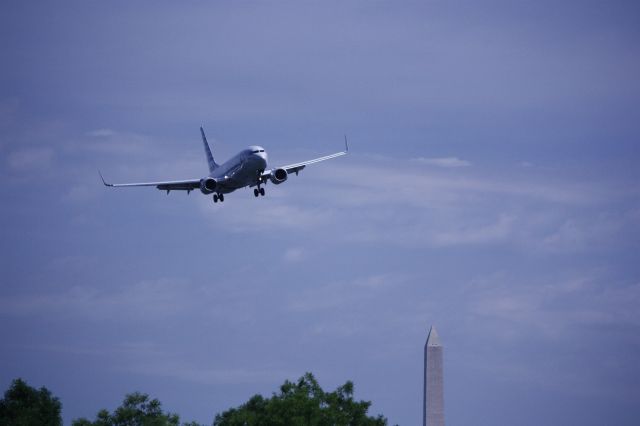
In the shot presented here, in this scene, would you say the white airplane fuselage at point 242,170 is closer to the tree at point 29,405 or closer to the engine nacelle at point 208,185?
the engine nacelle at point 208,185

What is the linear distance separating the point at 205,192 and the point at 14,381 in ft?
153

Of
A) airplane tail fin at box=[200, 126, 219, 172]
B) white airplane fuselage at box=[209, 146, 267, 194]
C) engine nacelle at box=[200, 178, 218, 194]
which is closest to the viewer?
white airplane fuselage at box=[209, 146, 267, 194]

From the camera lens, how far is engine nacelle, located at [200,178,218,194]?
346 ft

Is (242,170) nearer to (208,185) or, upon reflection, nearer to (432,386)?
(208,185)

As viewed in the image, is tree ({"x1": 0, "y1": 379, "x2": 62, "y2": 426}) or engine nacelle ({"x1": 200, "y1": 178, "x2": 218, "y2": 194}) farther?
tree ({"x1": 0, "y1": 379, "x2": 62, "y2": 426})

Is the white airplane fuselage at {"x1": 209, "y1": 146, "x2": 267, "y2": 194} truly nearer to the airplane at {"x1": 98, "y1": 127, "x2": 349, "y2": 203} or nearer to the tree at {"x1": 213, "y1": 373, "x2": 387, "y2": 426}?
the airplane at {"x1": 98, "y1": 127, "x2": 349, "y2": 203}

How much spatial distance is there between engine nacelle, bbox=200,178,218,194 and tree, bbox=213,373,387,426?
29363mm

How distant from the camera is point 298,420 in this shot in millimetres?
124188

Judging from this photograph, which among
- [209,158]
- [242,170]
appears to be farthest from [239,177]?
[209,158]

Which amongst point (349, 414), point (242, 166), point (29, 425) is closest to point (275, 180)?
point (242, 166)

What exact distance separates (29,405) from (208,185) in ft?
154

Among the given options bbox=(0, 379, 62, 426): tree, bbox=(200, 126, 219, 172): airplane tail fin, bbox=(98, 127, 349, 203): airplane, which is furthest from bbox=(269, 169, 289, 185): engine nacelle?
bbox=(0, 379, 62, 426): tree

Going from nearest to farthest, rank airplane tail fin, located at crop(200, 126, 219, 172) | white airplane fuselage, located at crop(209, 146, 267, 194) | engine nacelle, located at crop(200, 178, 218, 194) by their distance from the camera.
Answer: white airplane fuselage, located at crop(209, 146, 267, 194) < engine nacelle, located at crop(200, 178, 218, 194) < airplane tail fin, located at crop(200, 126, 219, 172)

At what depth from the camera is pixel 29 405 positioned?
13888cm
